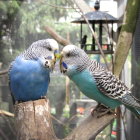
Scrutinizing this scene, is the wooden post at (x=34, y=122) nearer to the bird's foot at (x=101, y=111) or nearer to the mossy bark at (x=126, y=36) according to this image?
the bird's foot at (x=101, y=111)

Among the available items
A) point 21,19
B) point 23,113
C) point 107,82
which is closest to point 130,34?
point 107,82

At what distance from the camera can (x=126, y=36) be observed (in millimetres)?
1371

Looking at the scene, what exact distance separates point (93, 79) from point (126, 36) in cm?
27

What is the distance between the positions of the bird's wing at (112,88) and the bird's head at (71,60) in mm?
79

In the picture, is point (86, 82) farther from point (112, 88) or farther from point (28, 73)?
point (28, 73)

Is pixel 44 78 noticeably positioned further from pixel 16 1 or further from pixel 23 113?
pixel 16 1

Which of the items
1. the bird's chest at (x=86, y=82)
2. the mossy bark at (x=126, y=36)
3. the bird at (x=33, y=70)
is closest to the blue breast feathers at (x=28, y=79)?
the bird at (x=33, y=70)

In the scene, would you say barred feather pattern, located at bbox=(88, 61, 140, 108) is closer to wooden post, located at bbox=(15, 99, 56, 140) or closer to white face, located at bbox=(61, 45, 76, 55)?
white face, located at bbox=(61, 45, 76, 55)

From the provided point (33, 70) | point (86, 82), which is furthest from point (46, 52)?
point (86, 82)

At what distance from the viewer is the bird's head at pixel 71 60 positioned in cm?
117

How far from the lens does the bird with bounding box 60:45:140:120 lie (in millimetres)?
1183

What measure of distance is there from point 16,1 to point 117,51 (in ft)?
2.92

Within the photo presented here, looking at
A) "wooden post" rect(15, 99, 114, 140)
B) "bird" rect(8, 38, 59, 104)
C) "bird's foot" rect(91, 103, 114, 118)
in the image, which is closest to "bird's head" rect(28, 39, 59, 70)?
"bird" rect(8, 38, 59, 104)

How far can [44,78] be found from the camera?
1161 millimetres
